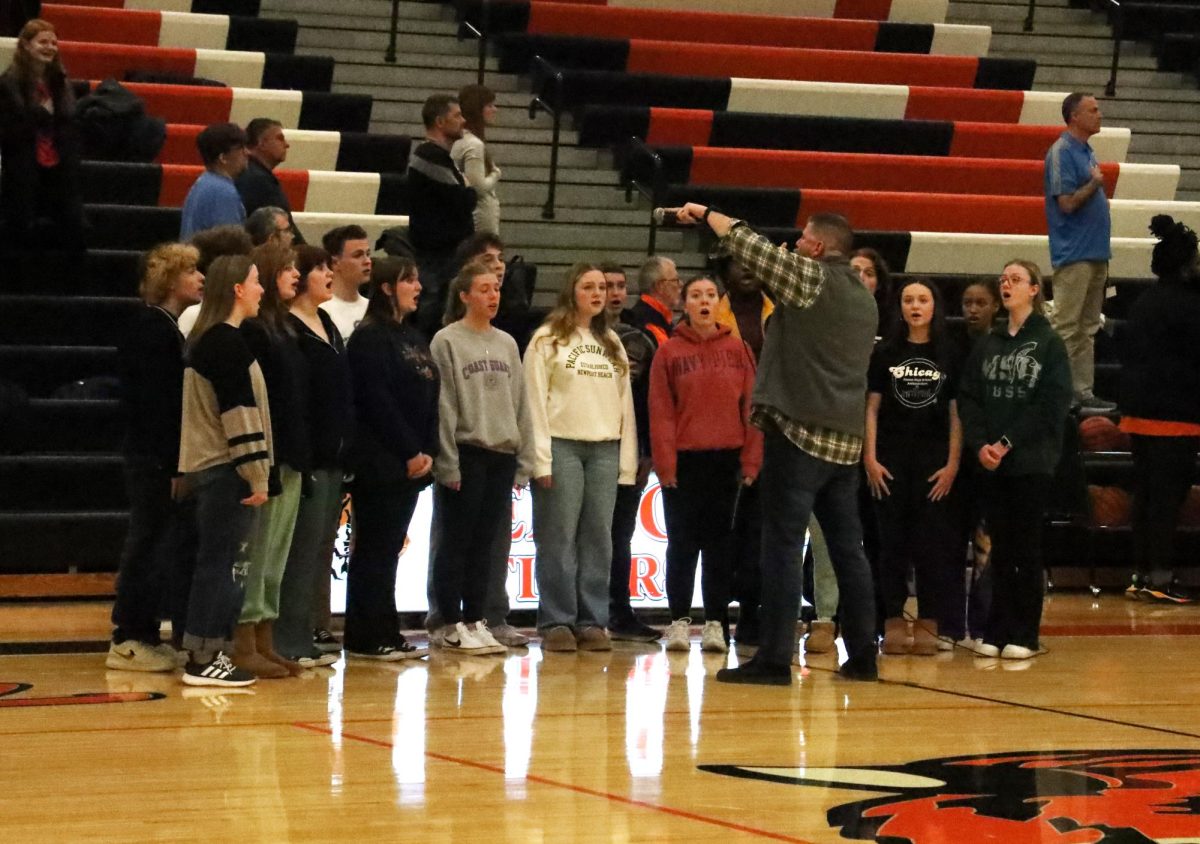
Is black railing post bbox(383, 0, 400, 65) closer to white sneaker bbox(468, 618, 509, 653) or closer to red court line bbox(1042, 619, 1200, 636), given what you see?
white sneaker bbox(468, 618, 509, 653)

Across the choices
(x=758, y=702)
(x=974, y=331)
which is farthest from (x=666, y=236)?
(x=758, y=702)

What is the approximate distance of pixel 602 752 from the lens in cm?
555

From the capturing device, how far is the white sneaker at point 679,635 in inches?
311

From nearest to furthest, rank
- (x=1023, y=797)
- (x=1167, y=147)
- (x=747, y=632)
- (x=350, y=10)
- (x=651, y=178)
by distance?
(x=1023, y=797) < (x=747, y=632) < (x=651, y=178) < (x=350, y=10) < (x=1167, y=147)

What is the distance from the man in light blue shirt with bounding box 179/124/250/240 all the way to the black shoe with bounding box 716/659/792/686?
2.75 metres

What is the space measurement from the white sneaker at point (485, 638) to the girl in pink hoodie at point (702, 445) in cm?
70

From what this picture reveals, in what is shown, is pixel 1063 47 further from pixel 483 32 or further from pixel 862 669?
pixel 862 669

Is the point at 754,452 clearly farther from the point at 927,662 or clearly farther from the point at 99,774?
the point at 99,774

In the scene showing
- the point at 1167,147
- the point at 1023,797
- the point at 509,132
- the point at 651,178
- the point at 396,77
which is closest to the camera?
the point at 1023,797

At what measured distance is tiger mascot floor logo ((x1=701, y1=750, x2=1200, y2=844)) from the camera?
4492mm

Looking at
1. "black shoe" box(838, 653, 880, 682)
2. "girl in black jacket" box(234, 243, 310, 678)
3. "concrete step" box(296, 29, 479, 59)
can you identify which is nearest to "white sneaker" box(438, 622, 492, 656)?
"girl in black jacket" box(234, 243, 310, 678)

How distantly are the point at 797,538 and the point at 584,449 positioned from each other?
1.28m

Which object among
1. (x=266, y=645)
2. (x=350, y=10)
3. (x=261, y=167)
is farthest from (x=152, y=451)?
(x=350, y=10)

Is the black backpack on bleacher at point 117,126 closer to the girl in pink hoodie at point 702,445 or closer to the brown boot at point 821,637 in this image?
the girl in pink hoodie at point 702,445
